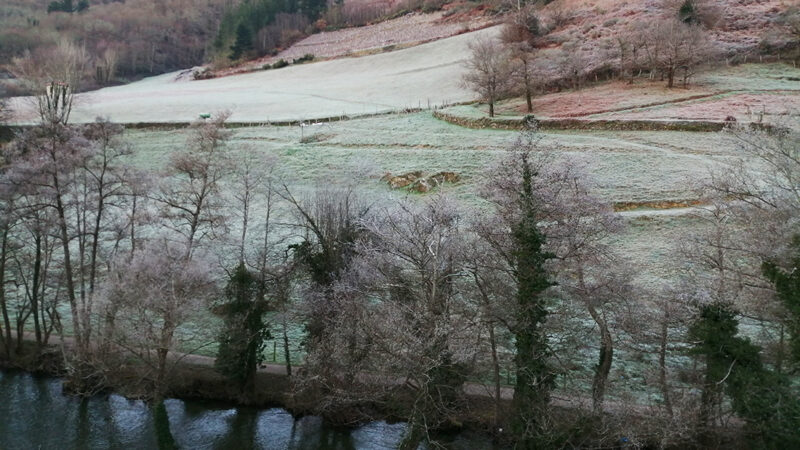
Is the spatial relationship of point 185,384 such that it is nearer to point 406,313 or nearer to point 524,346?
point 406,313

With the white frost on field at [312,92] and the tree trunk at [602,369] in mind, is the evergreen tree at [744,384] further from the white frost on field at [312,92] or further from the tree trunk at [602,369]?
the white frost on field at [312,92]

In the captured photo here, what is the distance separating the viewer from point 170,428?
24.8 metres

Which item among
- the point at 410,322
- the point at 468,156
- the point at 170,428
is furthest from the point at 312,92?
the point at 410,322

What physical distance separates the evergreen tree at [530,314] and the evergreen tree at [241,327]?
11145 millimetres

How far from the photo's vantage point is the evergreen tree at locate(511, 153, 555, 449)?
20297 millimetres

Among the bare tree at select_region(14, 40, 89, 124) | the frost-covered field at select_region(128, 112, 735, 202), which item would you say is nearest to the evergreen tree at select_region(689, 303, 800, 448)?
the frost-covered field at select_region(128, 112, 735, 202)

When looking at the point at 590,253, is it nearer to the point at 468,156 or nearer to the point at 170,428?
the point at 170,428

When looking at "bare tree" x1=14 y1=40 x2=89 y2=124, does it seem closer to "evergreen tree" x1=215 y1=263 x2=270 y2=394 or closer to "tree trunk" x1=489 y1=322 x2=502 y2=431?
"evergreen tree" x1=215 y1=263 x2=270 y2=394

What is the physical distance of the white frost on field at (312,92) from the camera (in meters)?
65.3

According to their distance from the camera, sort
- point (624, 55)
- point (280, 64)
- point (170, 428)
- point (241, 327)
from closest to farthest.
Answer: point (170, 428)
point (241, 327)
point (624, 55)
point (280, 64)

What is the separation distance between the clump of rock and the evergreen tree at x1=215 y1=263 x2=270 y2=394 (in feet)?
54.6

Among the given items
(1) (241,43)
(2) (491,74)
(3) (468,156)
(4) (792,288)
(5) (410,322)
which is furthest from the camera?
(1) (241,43)

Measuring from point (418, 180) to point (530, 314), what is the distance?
2198cm

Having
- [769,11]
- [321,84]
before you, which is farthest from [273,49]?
[769,11]
